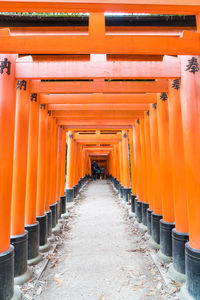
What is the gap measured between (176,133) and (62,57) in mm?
2392

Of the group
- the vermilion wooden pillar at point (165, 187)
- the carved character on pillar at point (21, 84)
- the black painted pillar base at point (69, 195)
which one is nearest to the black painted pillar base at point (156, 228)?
the vermilion wooden pillar at point (165, 187)

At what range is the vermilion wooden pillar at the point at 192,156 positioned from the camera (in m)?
2.69

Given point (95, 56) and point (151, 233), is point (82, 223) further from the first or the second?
point (95, 56)

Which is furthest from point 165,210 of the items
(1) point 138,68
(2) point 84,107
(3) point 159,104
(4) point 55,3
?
(4) point 55,3

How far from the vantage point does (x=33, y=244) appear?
3.96 m

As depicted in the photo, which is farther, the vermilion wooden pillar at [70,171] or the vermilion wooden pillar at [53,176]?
the vermilion wooden pillar at [70,171]

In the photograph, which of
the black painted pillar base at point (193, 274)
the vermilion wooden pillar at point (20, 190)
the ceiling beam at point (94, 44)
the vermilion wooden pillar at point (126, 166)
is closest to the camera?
the ceiling beam at point (94, 44)

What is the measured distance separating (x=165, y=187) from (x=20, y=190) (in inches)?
112

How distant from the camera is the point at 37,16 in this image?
2.83 meters

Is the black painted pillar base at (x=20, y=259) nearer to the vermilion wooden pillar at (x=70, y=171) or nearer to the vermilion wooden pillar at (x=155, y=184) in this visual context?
the vermilion wooden pillar at (x=155, y=184)

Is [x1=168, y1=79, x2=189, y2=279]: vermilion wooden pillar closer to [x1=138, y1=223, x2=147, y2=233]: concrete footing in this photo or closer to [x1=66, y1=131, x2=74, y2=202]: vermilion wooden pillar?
[x1=138, y1=223, x2=147, y2=233]: concrete footing

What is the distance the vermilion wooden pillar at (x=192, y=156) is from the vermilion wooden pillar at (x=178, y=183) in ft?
1.77

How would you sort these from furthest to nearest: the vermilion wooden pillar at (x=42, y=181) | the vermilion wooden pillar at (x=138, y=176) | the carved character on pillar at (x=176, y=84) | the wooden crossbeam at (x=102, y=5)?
the vermilion wooden pillar at (x=138, y=176)
the vermilion wooden pillar at (x=42, y=181)
the carved character on pillar at (x=176, y=84)
the wooden crossbeam at (x=102, y=5)

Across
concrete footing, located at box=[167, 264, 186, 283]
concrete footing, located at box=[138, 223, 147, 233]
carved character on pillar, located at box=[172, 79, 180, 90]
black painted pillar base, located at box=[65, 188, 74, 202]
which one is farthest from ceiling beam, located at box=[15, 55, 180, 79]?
black painted pillar base, located at box=[65, 188, 74, 202]
